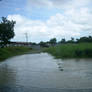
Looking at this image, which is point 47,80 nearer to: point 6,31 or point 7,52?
point 6,31

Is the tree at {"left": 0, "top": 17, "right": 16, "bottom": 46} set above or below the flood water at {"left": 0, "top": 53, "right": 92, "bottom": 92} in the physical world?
above

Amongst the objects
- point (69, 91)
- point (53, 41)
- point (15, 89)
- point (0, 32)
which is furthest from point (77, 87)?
point (53, 41)

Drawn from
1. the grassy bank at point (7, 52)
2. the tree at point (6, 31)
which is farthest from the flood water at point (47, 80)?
the tree at point (6, 31)

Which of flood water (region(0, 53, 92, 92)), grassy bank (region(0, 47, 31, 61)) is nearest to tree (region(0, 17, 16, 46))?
grassy bank (region(0, 47, 31, 61))

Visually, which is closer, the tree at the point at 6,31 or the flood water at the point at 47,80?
the flood water at the point at 47,80

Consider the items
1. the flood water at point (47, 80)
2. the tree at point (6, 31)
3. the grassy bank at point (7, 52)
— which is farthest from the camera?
the tree at point (6, 31)

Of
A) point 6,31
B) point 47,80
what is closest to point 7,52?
point 6,31

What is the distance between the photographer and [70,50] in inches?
Result: 950

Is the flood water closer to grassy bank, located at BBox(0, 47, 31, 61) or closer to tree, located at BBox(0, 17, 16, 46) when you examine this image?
grassy bank, located at BBox(0, 47, 31, 61)

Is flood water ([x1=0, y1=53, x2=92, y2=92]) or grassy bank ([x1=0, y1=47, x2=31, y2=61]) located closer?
flood water ([x1=0, y1=53, x2=92, y2=92])

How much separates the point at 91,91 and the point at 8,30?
3384cm

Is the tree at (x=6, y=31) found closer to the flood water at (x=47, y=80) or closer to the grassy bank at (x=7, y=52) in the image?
the grassy bank at (x=7, y=52)

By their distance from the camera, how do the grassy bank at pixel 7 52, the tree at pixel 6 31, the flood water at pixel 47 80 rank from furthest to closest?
the tree at pixel 6 31, the grassy bank at pixel 7 52, the flood water at pixel 47 80

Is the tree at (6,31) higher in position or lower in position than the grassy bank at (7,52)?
higher
